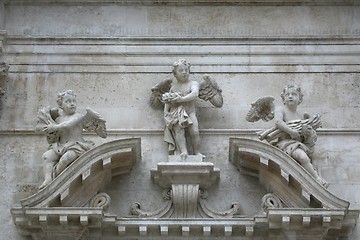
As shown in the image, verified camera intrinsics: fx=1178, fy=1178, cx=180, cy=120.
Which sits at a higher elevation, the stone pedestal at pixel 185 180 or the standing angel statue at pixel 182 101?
the standing angel statue at pixel 182 101

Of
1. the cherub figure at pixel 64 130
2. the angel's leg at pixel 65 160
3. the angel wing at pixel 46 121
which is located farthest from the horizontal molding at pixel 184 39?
the angel's leg at pixel 65 160

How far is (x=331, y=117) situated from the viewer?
652 inches

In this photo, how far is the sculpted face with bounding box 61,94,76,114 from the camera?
15.9m

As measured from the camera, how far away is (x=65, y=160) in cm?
1548

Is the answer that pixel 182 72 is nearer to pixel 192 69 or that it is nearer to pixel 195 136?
pixel 192 69

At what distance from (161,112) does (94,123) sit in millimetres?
1159

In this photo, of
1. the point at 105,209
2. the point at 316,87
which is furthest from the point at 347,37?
the point at 105,209

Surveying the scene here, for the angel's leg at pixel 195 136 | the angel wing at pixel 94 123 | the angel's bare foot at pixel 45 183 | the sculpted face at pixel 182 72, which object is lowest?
the angel's bare foot at pixel 45 183

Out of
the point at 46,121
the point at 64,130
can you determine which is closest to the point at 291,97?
the point at 64,130

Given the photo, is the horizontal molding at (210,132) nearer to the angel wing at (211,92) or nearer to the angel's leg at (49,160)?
the angel wing at (211,92)

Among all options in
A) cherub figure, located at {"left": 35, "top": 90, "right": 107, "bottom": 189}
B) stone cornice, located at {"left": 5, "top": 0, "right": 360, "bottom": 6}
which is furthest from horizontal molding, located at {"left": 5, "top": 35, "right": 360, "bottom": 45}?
cherub figure, located at {"left": 35, "top": 90, "right": 107, "bottom": 189}

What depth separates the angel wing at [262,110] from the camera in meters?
16.1

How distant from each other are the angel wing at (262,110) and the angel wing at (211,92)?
488mm

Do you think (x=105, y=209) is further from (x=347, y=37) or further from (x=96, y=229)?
(x=347, y=37)
